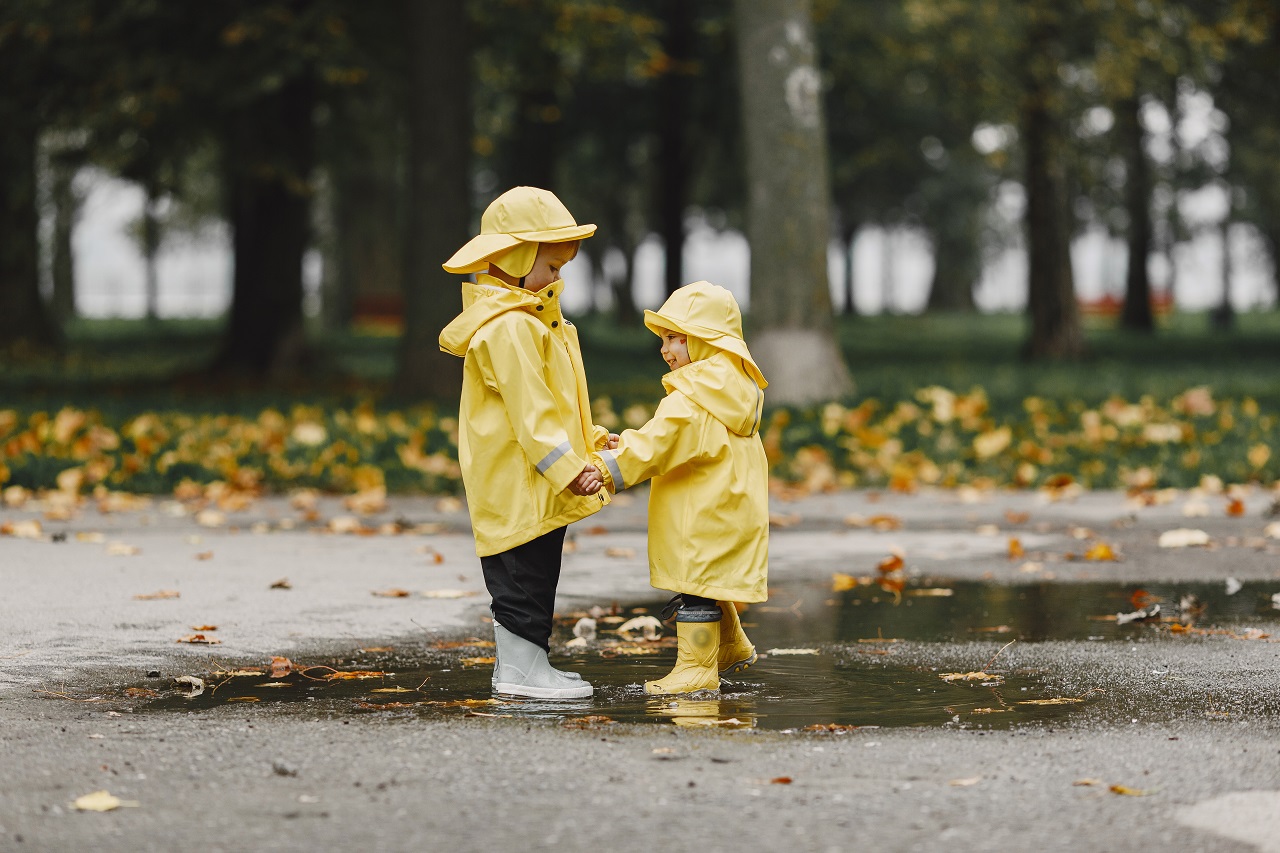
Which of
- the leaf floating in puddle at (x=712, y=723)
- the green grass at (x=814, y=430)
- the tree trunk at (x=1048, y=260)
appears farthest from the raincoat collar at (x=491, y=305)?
the tree trunk at (x=1048, y=260)

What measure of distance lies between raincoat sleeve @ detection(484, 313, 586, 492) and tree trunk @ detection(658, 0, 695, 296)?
21273mm

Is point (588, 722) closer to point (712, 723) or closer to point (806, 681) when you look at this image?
point (712, 723)

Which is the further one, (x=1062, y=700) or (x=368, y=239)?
(x=368, y=239)

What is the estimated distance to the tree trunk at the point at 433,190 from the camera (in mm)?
15312

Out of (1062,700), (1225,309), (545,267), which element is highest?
(1225,309)

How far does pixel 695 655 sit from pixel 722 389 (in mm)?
789

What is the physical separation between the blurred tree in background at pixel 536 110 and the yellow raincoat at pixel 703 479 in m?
9.02

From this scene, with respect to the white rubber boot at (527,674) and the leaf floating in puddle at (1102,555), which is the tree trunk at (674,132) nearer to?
the leaf floating in puddle at (1102,555)

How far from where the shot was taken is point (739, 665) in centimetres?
533

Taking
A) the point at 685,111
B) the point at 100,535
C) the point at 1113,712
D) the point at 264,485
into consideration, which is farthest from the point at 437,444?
the point at 685,111

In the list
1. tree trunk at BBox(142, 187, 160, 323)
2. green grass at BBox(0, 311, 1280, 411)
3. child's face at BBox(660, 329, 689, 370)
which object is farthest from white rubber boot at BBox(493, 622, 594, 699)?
tree trunk at BBox(142, 187, 160, 323)

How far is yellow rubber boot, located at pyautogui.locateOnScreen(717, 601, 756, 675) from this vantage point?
199 inches

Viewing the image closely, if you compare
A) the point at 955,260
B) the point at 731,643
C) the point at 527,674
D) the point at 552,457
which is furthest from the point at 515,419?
the point at 955,260

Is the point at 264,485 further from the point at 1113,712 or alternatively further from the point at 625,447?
the point at 1113,712
